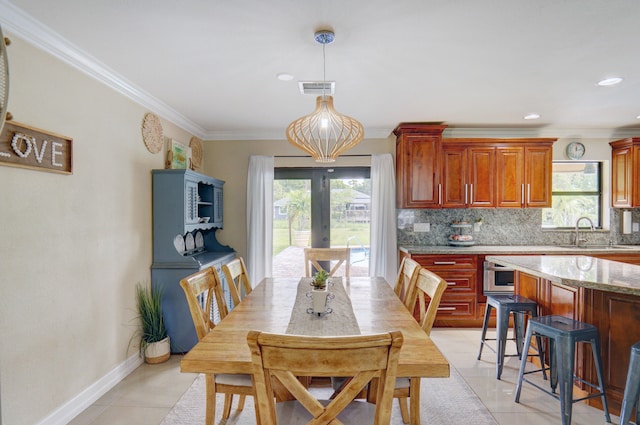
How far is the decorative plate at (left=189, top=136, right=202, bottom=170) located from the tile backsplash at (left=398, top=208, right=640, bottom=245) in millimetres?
2744

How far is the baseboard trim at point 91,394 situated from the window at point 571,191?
5.17 m

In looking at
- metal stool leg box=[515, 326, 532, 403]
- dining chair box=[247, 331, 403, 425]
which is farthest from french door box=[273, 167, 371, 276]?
dining chair box=[247, 331, 403, 425]

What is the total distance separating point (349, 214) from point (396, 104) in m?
1.70

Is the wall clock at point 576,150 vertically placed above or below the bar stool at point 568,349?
above

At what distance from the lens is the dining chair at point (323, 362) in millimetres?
1062

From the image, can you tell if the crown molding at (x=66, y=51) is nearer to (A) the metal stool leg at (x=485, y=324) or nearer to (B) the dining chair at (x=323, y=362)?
(B) the dining chair at (x=323, y=362)

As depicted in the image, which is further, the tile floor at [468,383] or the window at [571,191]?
the window at [571,191]

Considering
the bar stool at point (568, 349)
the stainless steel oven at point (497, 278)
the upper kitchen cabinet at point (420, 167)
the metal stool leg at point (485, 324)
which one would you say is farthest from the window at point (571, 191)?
the bar stool at point (568, 349)

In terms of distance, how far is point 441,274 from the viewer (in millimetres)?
4043

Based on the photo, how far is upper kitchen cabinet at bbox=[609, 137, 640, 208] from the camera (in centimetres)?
429

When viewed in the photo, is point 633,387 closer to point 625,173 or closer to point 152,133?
point 625,173

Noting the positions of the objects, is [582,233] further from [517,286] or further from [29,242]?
[29,242]

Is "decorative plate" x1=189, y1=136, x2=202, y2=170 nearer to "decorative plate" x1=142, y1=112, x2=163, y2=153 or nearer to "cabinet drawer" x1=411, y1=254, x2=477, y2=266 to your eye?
"decorative plate" x1=142, y1=112, x2=163, y2=153

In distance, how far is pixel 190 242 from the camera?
397 cm
